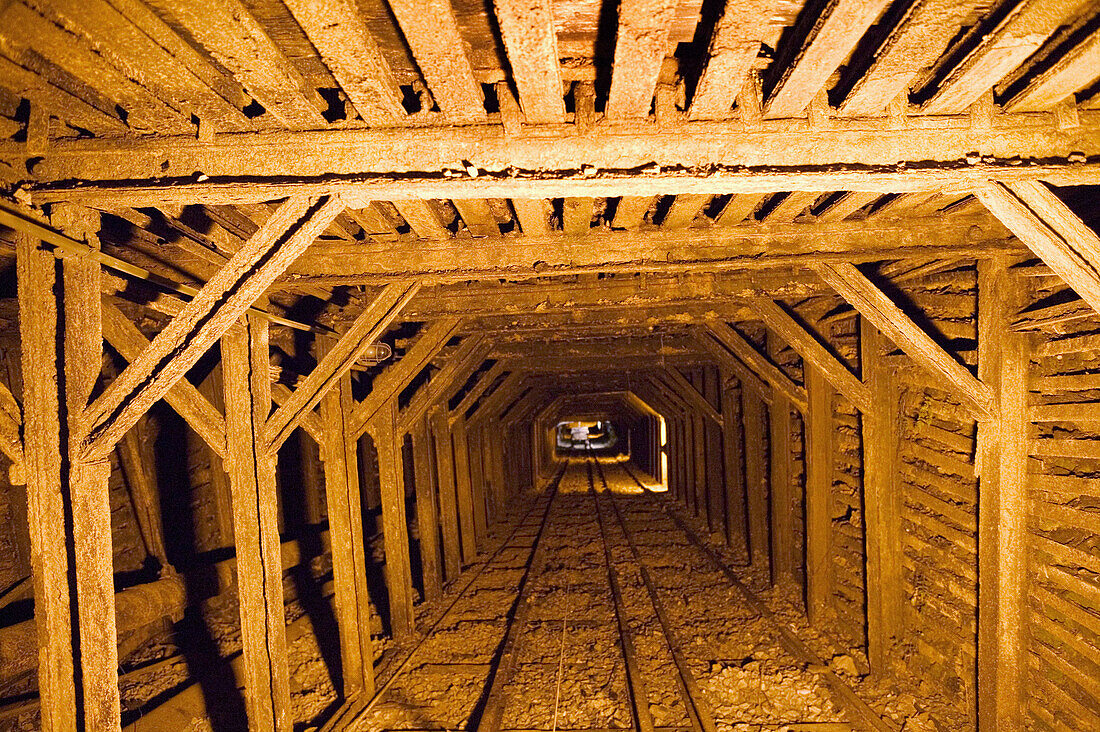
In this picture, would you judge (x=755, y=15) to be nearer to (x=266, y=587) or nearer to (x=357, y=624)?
(x=266, y=587)

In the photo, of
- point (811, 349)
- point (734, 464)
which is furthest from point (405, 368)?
point (734, 464)

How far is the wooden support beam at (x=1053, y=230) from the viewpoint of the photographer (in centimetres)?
225

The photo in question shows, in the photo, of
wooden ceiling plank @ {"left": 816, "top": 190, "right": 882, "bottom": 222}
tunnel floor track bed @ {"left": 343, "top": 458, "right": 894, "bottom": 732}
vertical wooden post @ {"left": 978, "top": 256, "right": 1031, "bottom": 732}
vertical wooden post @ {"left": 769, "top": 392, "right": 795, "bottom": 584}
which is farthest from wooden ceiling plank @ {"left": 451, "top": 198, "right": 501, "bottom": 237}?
vertical wooden post @ {"left": 769, "top": 392, "right": 795, "bottom": 584}

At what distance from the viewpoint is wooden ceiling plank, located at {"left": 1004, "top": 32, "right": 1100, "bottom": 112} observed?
1.83 meters

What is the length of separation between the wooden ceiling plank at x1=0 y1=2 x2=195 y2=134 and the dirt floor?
4722 mm

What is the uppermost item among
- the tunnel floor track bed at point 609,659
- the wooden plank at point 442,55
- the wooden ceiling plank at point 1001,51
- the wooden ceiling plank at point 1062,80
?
the wooden plank at point 442,55

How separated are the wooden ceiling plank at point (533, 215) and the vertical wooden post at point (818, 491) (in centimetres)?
386

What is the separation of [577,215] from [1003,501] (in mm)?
3357

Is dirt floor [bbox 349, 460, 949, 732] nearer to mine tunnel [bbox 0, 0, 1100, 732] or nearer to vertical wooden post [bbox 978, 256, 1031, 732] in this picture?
mine tunnel [bbox 0, 0, 1100, 732]

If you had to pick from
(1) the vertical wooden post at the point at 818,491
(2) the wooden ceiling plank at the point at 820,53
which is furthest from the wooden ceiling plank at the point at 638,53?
(1) the vertical wooden post at the point at 818,491

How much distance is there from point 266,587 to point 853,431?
17.8ft

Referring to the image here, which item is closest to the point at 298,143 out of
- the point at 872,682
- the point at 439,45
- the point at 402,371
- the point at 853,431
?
the point at 439,45

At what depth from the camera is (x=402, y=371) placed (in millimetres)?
5785

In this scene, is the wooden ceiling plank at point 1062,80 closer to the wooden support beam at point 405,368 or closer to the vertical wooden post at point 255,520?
the vertical wooden post at point 255,520
